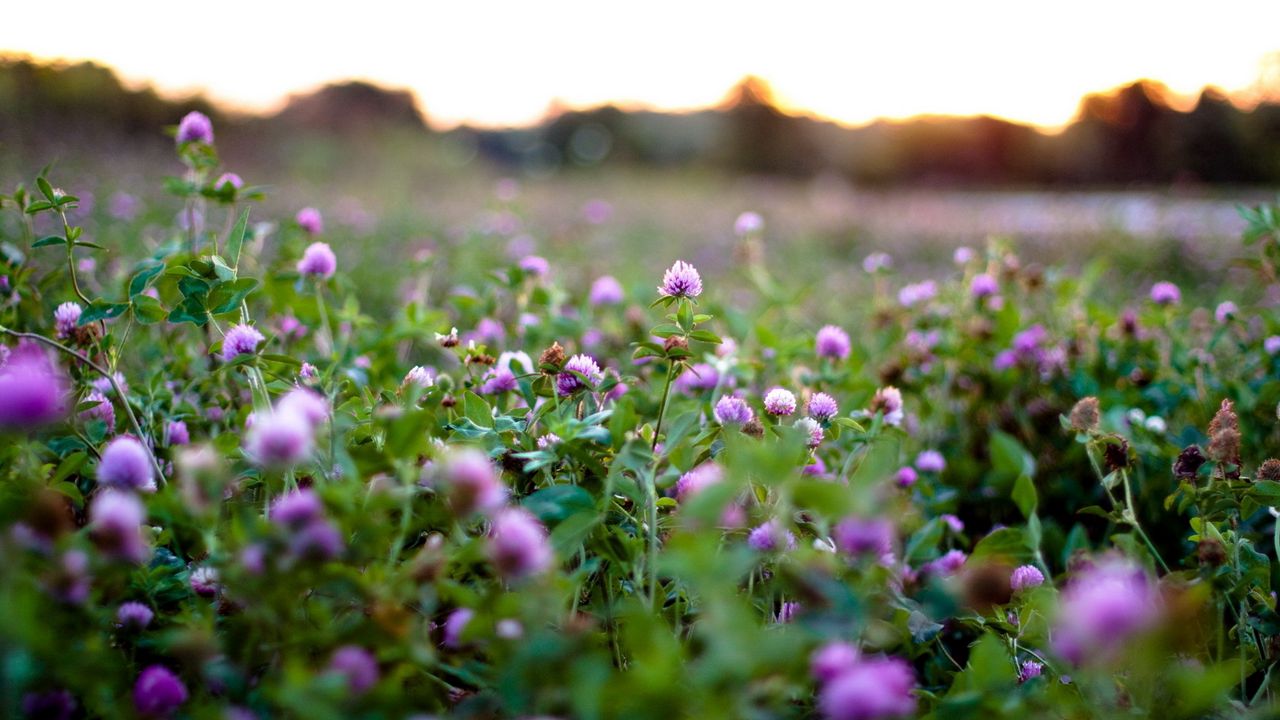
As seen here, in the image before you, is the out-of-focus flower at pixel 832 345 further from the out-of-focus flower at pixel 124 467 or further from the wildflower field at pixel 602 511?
the out-of-focus flower at pixel 124 467

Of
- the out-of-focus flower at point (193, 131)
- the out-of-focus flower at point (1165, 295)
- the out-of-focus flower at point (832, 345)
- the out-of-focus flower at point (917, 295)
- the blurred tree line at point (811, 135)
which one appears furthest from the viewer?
the blurred tree line at point (811, 135)

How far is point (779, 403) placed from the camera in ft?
3.94

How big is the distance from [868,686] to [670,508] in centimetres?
59

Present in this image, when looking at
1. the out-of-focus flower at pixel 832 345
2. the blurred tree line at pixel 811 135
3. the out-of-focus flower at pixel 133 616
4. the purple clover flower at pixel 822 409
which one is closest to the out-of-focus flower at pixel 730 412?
the purple clover flower at pixel 822 409

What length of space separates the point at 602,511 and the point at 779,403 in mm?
397

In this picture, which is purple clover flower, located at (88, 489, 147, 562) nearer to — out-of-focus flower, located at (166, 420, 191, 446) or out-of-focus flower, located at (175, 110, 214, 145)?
out-of-focus flower, located at (166, 420, 191, 446)

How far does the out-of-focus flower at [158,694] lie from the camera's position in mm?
712

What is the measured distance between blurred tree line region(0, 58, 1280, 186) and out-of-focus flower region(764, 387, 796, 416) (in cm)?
1029

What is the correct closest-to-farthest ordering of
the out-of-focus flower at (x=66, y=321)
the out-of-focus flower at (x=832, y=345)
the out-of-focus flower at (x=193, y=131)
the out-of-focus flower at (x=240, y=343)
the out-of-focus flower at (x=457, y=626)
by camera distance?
the out-of-focus flower at (x=457, y=626) → the out-of-focus flower at (x=240, y=343) → the out-of-focus flower at (x=66, y=321) → the out-of-focus flower at (x=193, y=131) → the out-of-focus flower at (x=832, y=345)

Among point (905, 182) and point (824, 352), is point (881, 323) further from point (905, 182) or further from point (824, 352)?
point (905, 182)

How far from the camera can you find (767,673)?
2.21 feet

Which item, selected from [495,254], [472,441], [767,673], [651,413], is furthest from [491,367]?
[495,254]

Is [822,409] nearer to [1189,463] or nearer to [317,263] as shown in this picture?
[1189,463]

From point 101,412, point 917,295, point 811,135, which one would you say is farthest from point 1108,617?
point 811,135
